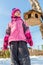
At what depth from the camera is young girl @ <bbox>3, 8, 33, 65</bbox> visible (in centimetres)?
289

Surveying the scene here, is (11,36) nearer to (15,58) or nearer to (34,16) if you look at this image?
(15,58)

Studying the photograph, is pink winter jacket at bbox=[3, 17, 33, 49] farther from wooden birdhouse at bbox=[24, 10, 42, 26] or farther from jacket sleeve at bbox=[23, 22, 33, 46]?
wooden birdhouse at bbox=[24, 10, 42, 26]

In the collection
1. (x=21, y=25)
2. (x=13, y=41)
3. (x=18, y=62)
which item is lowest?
(x=18, y=62)

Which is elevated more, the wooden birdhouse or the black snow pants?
the wooden birdhouse

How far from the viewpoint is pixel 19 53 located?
2906 mm

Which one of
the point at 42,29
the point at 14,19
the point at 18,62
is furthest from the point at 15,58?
the point at 42,29

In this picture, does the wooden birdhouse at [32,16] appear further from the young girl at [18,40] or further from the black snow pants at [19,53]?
→ the black snow pants at [19,53]

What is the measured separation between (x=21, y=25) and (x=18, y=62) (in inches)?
19.6

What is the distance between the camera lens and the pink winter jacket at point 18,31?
2947mm

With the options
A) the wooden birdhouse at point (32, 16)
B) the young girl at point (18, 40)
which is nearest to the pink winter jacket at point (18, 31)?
the young girl at point (18, 40)

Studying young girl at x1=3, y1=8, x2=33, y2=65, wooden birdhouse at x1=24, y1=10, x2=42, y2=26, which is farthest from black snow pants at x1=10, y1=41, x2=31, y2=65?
wooden birdhouse at x1=24, y1=10, x2=42, y2=26

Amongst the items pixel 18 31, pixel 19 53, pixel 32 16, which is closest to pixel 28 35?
pixel 18 31

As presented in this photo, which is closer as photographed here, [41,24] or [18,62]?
[18,62]

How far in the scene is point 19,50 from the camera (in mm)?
2902
